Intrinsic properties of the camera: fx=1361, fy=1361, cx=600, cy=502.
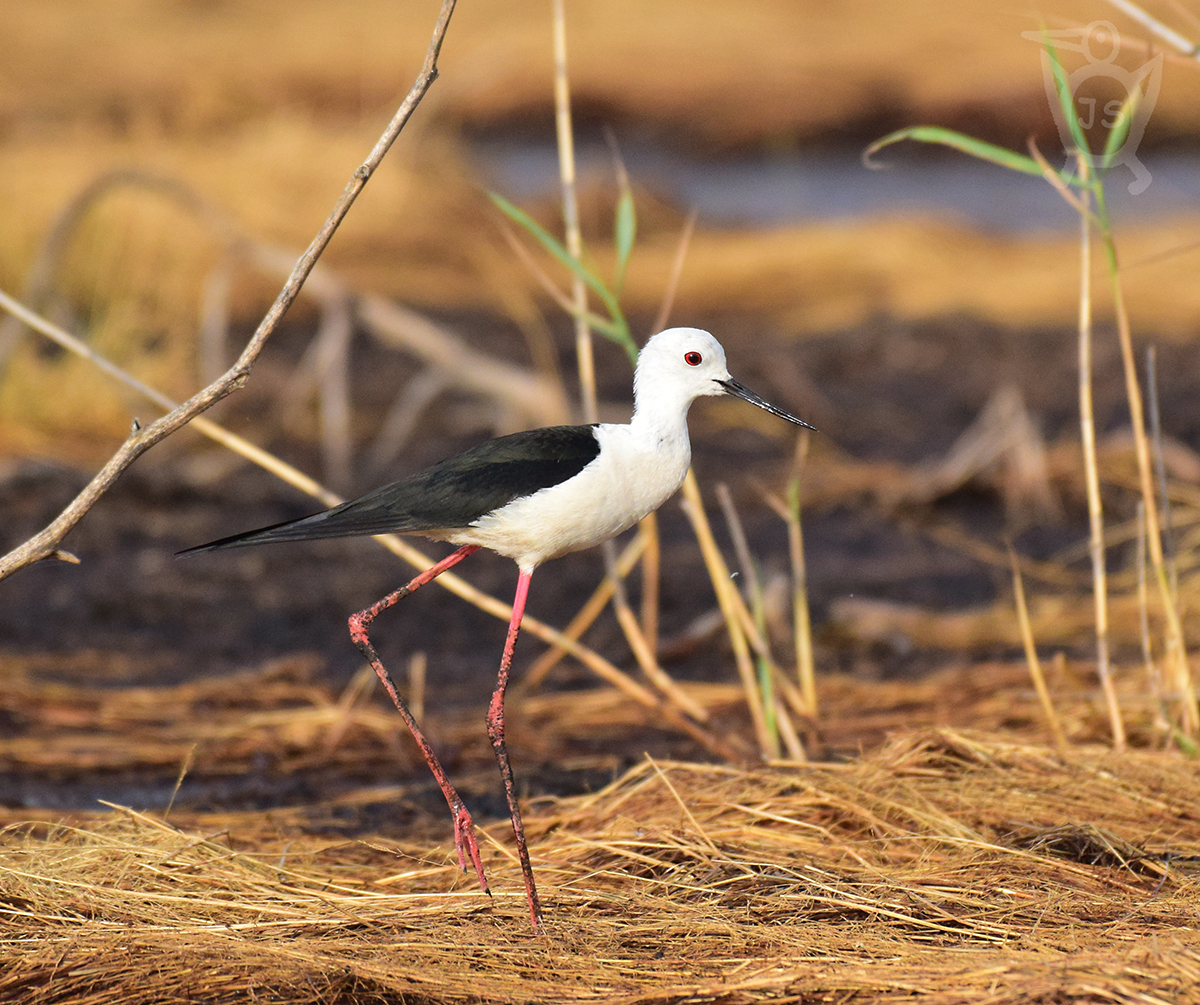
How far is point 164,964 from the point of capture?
199cm

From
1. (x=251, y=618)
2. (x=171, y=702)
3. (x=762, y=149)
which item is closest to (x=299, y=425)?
(x=251, y=618)

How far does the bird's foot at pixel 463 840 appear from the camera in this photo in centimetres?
233

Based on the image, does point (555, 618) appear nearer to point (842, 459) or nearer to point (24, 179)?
point (842, 459)

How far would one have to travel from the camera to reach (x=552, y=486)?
2.20 m

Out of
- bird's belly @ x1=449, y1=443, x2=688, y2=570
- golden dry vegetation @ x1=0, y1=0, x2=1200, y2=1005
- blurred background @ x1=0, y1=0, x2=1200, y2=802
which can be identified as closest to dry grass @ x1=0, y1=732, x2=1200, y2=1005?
golden dry vegetation @ x1=0, y1=0, x2=1200, y2=1005

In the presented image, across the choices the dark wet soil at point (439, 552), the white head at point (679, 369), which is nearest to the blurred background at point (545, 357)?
the dark wet soil at point (439, 552)

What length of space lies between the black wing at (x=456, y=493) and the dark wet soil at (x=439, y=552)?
111cm

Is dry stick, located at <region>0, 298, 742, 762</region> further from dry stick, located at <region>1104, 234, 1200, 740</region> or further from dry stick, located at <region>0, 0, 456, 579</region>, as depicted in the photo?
dry stick, located at <region>1104, 234, 1200, 740</region>

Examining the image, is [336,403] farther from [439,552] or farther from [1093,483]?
[1093,483]

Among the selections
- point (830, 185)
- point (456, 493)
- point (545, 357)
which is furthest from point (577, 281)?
point (830, 185)

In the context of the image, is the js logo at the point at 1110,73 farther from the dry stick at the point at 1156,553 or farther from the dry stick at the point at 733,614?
the dry stick at the point at 733,614

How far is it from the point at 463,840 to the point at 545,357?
540cm

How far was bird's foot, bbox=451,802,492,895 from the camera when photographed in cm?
233

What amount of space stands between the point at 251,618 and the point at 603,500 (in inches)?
121
